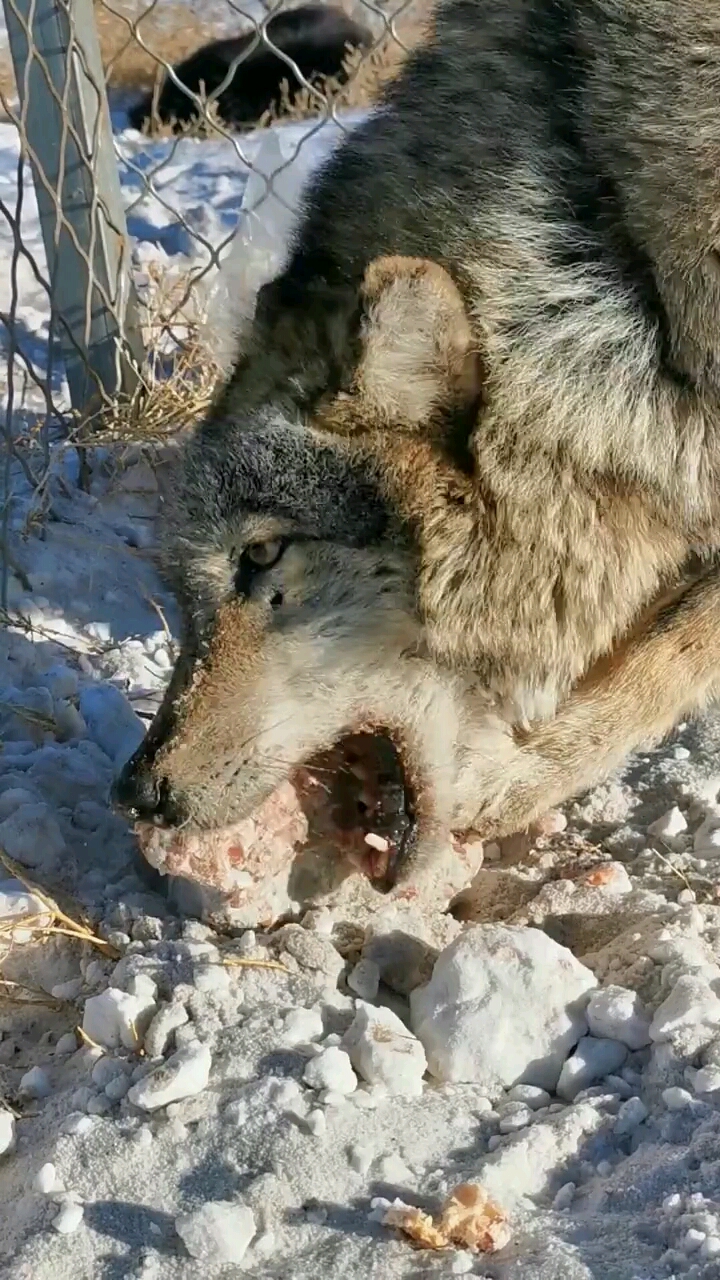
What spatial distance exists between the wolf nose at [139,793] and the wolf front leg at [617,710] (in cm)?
73

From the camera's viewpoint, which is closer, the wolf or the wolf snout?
the wolf

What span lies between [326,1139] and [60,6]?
3841mm

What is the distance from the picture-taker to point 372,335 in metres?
2.55

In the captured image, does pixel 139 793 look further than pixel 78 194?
No

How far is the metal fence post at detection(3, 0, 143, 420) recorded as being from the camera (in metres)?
4.91

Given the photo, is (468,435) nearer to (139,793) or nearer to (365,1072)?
(139,793)

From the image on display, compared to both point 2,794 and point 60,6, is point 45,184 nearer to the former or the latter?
point 60,6

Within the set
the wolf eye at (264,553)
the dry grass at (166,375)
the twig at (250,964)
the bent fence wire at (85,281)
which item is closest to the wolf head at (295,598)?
the wolf eye at (264,553)

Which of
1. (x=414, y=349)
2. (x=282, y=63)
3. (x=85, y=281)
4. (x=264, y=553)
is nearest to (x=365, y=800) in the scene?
(x=264, y=553)

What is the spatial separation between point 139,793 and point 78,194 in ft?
9.89

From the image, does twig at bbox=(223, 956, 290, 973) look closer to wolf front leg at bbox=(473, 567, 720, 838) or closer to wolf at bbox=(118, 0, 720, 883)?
wolf at bbox=(118, 0, 720, 883)

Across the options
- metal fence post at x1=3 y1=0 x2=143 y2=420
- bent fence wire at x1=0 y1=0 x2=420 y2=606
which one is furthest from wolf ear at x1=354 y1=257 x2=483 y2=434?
metal fence post at x1=3 y1=0 x2=143 y2=420

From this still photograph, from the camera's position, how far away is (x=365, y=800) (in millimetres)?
3234

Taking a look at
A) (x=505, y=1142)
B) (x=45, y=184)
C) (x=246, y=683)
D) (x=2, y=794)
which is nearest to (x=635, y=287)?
(x=246, y=683)
